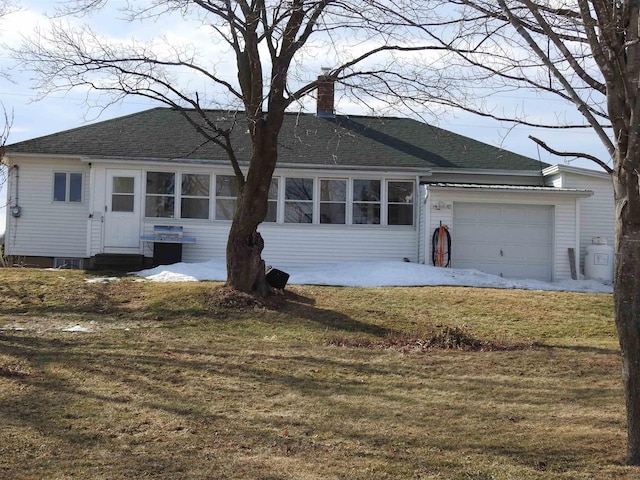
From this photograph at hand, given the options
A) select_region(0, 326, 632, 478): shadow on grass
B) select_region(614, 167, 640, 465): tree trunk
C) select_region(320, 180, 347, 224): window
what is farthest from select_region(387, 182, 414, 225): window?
select_region(614, 167, 640, 465): tree trunk

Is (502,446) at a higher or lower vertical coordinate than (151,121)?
lower

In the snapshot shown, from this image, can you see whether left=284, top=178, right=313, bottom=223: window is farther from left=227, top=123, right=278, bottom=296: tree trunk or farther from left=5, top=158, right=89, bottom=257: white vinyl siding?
left=227, top=123, right=278, bottom=296: tree trunk

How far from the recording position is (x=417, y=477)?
5.18 meters

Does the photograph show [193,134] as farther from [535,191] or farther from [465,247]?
[535,191]

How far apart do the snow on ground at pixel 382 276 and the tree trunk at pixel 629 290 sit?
1131 cm

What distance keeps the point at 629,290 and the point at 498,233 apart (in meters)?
14.5

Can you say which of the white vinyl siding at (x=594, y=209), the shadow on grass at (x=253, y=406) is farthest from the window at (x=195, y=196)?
the white vinyl siding at (x=594, y=209)

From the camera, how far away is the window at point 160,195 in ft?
64.6

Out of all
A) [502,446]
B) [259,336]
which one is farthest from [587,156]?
[259,336]

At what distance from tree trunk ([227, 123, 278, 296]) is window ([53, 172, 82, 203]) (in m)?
8.51

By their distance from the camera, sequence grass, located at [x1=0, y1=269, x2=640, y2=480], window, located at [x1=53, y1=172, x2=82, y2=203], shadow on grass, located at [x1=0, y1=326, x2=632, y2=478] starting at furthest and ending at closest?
window, located at [x1=53, y1=172, x2=82, y2=203] < shadow on grass, located at [x1=0, y1=326, x2=632, y2=478] < grass, located at [x1=0, y1=269, x2=640, y2=480]

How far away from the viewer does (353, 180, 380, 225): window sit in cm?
2011

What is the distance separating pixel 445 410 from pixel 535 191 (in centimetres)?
1308

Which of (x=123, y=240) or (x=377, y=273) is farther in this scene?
(x=123, y=240)
